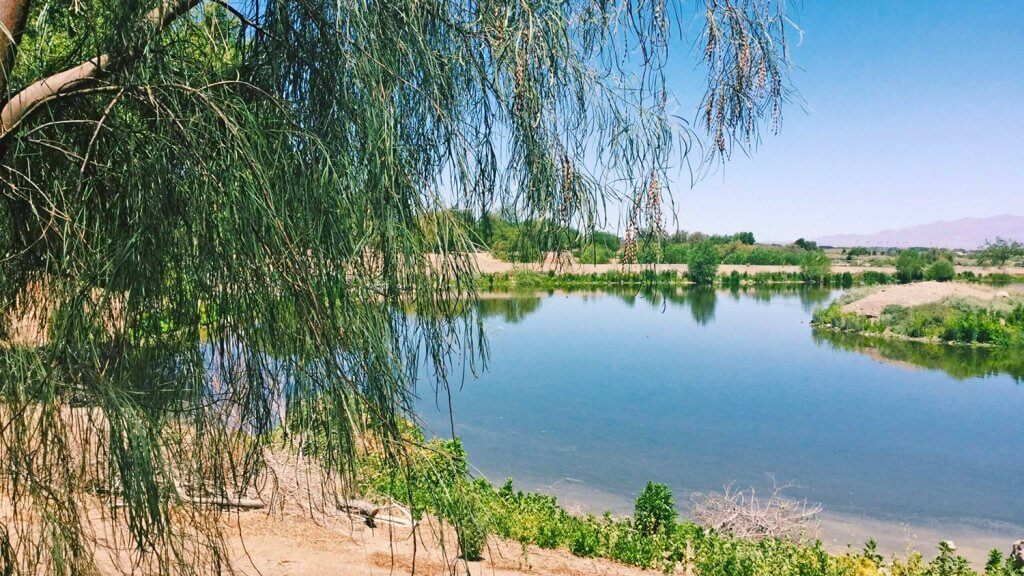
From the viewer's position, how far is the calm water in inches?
339

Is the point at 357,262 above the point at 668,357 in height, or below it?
above

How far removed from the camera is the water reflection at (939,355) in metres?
16.8

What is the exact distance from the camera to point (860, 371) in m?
16.4

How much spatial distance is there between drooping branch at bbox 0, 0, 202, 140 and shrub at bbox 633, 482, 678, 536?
5.28 m

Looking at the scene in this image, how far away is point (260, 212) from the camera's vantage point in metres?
1.28

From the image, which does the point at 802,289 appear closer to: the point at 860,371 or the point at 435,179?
the point at 860,371

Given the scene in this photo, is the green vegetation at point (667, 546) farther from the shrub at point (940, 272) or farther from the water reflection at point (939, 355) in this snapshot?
the shrub at point (940, 272)

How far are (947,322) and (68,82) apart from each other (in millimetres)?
23981

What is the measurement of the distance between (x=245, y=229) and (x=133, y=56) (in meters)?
0.52

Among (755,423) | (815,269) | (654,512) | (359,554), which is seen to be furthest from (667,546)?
(815,269)

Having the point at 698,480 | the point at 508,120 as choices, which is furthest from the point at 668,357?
the point at 508,120

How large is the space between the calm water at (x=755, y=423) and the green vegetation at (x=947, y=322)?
1.95 meters

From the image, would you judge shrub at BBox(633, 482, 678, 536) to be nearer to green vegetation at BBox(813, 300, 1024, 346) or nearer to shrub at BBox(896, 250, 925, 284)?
green vegetation at BBox(813, 300, 1024, 346)

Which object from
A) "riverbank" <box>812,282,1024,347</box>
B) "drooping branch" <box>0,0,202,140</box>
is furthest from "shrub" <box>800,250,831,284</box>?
"drooping branch" <box>0,0,202,140</box>
